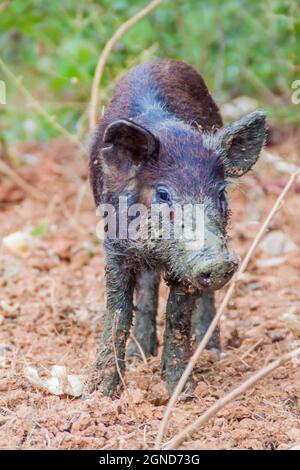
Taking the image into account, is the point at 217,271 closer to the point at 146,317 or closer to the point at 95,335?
the point at 146,317

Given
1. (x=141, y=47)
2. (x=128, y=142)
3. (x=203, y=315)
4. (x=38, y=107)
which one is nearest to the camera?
(x=128, y=142)

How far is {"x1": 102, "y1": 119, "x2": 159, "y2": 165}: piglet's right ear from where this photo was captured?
15.1 feet

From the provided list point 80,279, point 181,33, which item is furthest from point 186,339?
point 181,33

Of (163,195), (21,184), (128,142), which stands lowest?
(163,195)

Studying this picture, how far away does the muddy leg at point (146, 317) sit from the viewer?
19.1 feet

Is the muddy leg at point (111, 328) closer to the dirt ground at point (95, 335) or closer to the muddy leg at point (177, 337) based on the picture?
the dirt ground at point (95, 335)

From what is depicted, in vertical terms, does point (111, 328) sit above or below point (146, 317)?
below

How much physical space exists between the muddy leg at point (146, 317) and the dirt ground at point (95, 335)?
28 centimetres

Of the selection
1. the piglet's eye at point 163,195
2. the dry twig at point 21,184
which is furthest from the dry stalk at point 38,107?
the piglet's eye at point 163,195

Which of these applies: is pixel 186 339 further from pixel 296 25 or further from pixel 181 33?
pixel 181 33

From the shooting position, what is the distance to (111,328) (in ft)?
16.4

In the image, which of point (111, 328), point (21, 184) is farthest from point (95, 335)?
point (21, 184)

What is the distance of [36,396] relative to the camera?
4.77m

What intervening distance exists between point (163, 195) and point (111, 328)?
844 mm
